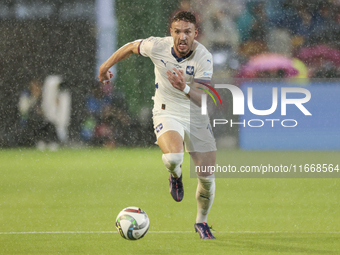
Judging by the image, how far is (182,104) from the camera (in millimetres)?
5590

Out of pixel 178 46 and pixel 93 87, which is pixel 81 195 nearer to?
pixel 178 46

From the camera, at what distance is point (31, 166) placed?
1242cm

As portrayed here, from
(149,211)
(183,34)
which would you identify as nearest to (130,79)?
(149,211)

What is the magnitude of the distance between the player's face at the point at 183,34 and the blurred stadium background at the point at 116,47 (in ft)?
35.2

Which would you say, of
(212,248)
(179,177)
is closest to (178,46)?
(179,177)

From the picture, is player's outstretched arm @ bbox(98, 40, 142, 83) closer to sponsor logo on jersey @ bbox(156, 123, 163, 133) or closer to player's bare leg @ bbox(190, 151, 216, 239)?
sponsor logo on jersey @ bbox(156, 123, 163, 133)

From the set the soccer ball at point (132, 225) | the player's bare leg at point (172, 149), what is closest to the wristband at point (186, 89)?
the player's bare leg at point (172, 149)

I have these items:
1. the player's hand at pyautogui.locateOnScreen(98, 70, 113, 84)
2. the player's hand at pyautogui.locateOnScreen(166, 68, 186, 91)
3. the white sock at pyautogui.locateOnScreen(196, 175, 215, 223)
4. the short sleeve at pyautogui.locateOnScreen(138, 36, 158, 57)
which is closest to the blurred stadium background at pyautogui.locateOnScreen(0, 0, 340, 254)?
the player's hand at pyautogui.locateOnScreen(98, 70, 113, 84)

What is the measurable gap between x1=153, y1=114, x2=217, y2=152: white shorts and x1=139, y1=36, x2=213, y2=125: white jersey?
7cm

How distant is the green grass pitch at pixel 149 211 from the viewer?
4.88 metres

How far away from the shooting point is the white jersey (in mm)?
5469

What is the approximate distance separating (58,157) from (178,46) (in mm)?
9496

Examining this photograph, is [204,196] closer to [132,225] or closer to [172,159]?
[172,159]

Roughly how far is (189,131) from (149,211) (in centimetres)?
191
